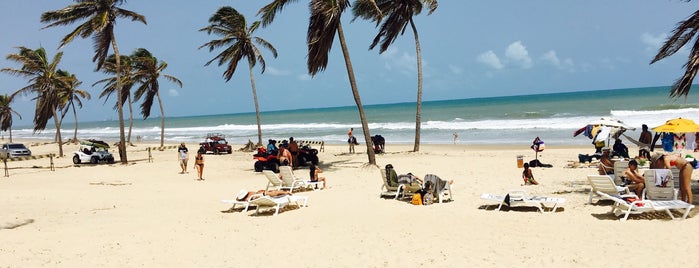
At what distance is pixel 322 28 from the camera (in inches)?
605

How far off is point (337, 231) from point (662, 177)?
510 centimetres

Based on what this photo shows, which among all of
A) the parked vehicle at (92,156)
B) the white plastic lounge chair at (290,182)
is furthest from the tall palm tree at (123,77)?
the white plastic lounge chair at (290,182)

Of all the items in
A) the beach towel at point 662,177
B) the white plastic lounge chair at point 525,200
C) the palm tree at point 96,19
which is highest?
the palm tree at point 96,19

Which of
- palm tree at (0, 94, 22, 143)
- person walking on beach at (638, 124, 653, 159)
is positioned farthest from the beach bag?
palm tree at (0, 94, 22, 143)

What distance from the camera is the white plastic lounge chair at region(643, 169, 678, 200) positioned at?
8.24m

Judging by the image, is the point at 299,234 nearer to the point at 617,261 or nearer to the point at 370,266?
the point at 370,266

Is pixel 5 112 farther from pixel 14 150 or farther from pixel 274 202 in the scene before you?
pixel 274 202

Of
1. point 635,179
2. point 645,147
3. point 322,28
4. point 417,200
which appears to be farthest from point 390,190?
point 645,147

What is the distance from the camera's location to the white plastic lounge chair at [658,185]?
8.24 m

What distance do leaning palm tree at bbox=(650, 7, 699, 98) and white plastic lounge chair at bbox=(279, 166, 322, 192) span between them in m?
7.25

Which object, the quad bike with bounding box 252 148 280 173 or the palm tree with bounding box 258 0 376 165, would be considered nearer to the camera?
the palm tree with bounding box 258 0 376 165

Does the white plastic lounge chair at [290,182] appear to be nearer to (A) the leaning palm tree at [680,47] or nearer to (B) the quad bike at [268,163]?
(B) the quad bike at [268,163]

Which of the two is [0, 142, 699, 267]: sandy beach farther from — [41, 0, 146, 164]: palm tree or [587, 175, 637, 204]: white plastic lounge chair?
[41, 0, 146, 164]: palm tree

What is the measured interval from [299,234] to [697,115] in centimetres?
4126
